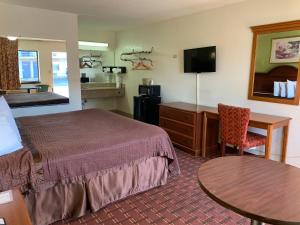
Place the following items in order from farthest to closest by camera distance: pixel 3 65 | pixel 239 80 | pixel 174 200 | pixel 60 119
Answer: pixel 3 65, pixel 239 80, pixel 60 119, pixel 174 200

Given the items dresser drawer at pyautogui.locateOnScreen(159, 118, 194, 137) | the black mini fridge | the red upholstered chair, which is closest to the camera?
the red upholstered chair

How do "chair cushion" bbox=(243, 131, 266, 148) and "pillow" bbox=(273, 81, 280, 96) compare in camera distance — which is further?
"pillow" bbox=(273, 81, 280, 96)

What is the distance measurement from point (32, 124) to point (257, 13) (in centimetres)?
340

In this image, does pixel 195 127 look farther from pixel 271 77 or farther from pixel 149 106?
pixel 149 106

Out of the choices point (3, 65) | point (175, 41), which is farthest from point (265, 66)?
point (3, 65)

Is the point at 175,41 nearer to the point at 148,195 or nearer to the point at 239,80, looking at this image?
the point at 239,80

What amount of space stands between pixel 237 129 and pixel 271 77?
3.01 ft

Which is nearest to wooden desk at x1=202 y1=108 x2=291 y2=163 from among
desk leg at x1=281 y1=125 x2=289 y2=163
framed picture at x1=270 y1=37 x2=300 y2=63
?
desk leg at x1=281 y1=125 x2=289 y2=163

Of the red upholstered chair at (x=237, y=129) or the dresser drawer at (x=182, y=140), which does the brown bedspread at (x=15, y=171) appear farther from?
the dresser drawer at (x=182, y=140)

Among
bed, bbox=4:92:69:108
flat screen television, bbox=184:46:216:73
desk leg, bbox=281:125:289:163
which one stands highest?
flat screen television, bbox=184:46:216:73

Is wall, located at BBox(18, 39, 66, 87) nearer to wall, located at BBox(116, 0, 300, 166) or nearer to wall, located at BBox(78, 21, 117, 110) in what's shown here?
wall, located at BBox(78, 21, 117, 110)

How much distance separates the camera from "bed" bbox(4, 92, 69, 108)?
403 centimetres

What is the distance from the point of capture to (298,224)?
102 cm

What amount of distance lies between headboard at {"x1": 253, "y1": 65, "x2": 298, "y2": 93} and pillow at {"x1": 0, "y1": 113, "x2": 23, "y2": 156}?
3.10 meters
